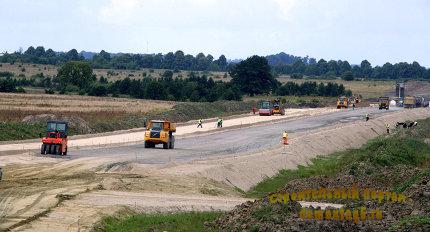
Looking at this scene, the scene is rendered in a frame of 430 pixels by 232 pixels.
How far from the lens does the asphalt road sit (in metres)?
55.1

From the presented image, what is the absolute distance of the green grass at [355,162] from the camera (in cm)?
4922

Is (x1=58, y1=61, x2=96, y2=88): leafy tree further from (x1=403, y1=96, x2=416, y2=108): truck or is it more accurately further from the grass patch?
the grass patch

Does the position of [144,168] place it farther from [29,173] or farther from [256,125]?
[256,125]

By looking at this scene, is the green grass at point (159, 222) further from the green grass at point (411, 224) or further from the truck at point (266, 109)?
the truck at point (266, 109)

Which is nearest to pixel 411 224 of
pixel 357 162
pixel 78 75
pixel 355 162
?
pixel 357 162

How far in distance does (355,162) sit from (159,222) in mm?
24435

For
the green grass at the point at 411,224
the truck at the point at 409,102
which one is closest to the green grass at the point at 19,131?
the green grass at the point at 411,224

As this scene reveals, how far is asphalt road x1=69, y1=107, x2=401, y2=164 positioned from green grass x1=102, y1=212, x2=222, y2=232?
66.4 ft

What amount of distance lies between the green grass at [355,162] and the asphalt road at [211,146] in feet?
17.3

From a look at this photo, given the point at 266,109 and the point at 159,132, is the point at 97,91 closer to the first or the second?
the point at 266,109

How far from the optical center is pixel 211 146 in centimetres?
6744

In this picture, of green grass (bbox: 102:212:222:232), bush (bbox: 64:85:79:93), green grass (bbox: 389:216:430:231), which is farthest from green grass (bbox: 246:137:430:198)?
bush (bbox: 64:85:79:93)

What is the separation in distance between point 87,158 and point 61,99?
7823cm

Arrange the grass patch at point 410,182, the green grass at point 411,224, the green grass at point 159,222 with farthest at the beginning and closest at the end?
1. the grass patch at point 410,182
2. the green grass at point 159,222
3. the green grass at point 411,224
